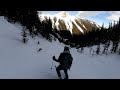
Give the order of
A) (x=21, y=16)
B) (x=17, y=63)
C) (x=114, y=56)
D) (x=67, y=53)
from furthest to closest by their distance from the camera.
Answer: (x=114, y=56) < (x=21, y=16) < (x=17, y=63) < (x=67, y=53)

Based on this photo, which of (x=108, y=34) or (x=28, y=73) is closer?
(x=28, y=73)

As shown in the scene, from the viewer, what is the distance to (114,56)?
69000mm
